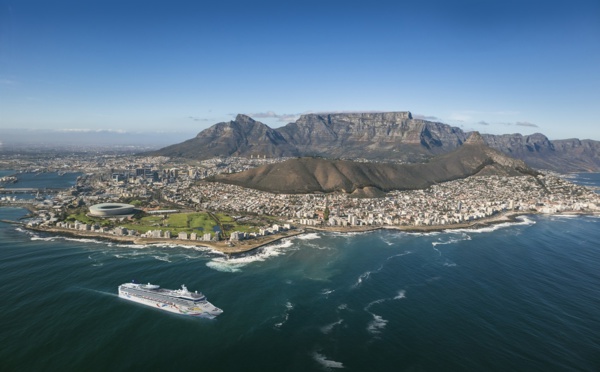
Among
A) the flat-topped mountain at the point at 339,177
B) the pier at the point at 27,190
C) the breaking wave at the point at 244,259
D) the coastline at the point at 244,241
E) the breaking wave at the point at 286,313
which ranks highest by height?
the flat-topped mountain at the point at 339,177

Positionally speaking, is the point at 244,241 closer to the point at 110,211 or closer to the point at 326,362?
the point at 326,362

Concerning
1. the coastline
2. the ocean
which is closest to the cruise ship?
the ocean

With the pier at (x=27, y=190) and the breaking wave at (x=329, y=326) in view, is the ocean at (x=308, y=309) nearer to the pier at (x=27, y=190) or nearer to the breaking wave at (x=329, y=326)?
the breaking wave at (x=329, y=326)

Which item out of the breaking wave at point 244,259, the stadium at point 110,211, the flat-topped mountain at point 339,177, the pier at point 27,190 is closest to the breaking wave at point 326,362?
the breaking wave at point 244,259

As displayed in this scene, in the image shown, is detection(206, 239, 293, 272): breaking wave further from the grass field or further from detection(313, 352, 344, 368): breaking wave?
detection(313, 352, 344, 368): breaking wave

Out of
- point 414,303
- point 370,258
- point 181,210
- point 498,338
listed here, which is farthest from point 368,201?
point 498,338

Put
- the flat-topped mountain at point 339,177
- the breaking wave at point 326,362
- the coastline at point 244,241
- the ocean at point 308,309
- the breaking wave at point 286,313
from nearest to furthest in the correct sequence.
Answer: the breaking wave at point 326,362, the ocean at point 308,309, the breaking wave at point 286,313, the coastline at point 244,241, the flat-topped mountain at point 339,177
